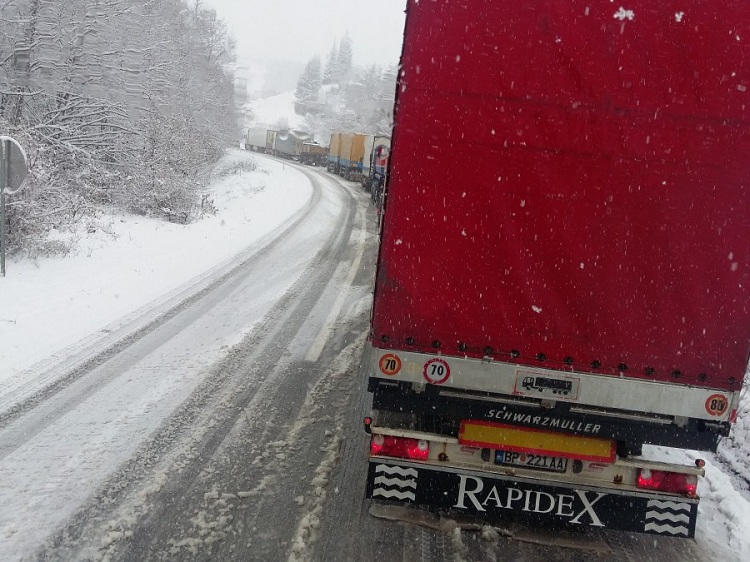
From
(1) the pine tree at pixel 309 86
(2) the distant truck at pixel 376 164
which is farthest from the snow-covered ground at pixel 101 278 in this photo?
(1) the pine tree at pixel 309 86

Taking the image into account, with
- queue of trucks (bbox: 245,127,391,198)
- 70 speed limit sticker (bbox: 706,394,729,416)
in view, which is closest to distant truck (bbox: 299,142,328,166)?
queue of trucks (bbox: 245,127,391,198)

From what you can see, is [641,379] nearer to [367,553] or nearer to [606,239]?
[606,239]

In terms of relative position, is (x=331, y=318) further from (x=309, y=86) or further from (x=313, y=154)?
(x=309, y=86)

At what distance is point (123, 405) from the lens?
5621mm

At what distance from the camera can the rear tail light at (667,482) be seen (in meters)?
3.90

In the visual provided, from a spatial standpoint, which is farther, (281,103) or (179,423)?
(281,103)

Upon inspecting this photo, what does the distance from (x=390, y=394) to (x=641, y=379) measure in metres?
1.60

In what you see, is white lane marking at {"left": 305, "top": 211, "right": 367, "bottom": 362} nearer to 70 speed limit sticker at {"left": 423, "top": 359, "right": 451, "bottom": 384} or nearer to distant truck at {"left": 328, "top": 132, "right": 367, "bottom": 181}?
70 speed limit sticker at {"left": 423, "top": 359, "right": 451, "bottom": 384}

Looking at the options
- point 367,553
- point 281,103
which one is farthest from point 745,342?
point 281,103

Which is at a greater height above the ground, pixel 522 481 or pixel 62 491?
pixel 522 481

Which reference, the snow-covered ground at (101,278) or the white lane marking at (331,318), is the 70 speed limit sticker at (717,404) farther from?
the snow-covered ground at (101,278)

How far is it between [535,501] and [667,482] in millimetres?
904

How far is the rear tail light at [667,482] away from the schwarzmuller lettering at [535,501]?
0.31 m

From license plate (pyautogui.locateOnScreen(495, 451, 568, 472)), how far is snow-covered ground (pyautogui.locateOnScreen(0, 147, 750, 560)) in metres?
1.35
